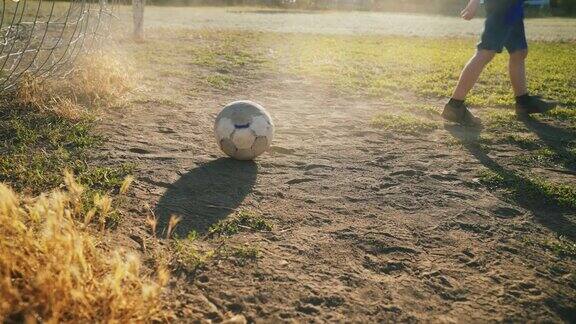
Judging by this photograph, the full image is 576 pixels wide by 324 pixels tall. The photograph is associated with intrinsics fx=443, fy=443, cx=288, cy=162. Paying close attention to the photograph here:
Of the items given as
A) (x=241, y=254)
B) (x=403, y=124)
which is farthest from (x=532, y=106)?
(x=241, y=254)

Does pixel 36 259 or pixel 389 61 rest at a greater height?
pixel 389 61

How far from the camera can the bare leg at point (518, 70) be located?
4898mm

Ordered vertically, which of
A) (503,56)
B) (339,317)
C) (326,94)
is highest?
(503,56)

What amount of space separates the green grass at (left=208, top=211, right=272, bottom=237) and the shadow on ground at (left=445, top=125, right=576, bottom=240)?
180 centimetres

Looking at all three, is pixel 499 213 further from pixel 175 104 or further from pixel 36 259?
pixel 175 104

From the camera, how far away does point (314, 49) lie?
1047 cm

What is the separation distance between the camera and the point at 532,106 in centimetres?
505

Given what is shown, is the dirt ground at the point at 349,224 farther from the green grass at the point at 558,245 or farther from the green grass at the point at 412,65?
the green grass at the point at 412,65

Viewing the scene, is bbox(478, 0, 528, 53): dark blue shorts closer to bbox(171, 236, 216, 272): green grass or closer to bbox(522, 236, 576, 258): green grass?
bbox(522, 236, 576, 258): green grass

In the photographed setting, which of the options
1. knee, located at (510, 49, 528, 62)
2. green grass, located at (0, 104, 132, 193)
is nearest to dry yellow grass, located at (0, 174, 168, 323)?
green grass, located at (0, 104, 132, 193)

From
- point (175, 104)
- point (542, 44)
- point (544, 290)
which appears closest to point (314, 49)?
point (175, 104)

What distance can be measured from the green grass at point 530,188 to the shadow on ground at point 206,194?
187 cm

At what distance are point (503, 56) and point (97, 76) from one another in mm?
8779

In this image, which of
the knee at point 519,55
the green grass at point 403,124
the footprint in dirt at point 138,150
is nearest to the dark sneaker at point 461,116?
the green grass at point 403,124
